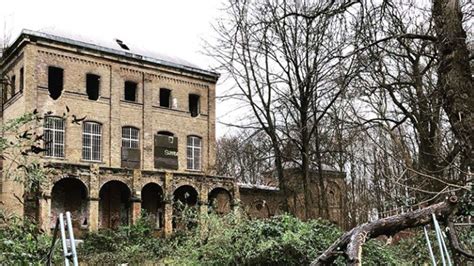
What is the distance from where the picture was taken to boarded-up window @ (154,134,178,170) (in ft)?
110

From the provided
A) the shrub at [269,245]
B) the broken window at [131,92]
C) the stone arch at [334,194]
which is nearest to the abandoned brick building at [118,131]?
the broken window at [131,92]

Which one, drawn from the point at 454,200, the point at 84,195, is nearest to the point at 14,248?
the point at 454,200

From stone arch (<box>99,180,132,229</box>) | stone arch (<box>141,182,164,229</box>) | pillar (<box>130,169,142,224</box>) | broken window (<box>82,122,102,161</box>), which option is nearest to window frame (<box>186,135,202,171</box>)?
stone arch (<box>141,182,164,229</box>)

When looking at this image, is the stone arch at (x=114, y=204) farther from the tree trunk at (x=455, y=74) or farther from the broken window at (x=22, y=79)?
the tree trunk at (x=455, y=74)

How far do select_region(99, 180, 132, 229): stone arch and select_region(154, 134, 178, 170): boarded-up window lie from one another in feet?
8.77

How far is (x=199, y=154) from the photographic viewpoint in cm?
3544

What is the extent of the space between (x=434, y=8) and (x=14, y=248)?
483 cm

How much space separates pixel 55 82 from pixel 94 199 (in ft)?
23.1

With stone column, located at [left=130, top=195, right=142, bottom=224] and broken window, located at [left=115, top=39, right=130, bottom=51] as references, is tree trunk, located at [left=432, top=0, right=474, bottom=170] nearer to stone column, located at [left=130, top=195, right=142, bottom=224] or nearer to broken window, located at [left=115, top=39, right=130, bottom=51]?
stone column, located at [left=130, top=195, right=142, bottom=224]

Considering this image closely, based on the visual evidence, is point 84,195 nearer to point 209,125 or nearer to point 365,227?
point 209,125

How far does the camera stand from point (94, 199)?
2853 centimetres

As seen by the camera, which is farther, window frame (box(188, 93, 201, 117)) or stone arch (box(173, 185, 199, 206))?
window frame (box(188, 93, 201, 117))

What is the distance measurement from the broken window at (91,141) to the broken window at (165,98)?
4.97m

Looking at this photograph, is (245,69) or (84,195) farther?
(84,195)
